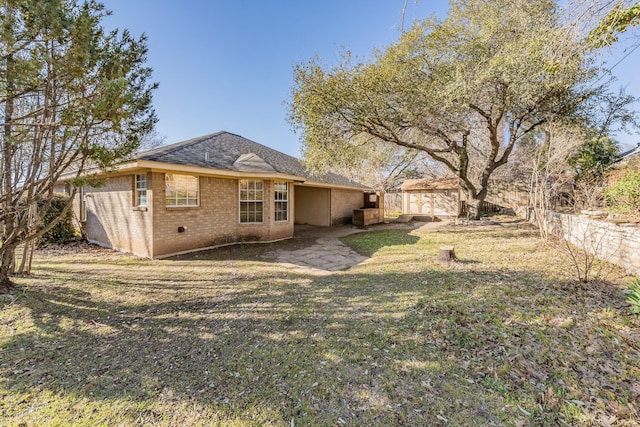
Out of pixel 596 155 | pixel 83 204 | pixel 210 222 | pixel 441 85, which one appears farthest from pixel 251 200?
pixel 596 155

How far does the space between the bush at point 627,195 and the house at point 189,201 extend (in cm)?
977

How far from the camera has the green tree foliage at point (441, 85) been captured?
27.3ft

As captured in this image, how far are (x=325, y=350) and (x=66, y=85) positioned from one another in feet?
18.4

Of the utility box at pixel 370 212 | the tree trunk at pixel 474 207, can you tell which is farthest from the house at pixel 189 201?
the tree trunk at pixel 474 207

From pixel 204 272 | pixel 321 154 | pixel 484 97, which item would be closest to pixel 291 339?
pixel 204 272

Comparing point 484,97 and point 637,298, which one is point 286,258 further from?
point 484,97

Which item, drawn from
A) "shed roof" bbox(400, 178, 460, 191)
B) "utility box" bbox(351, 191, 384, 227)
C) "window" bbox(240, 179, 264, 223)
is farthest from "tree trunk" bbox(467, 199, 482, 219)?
"window" bbox(240, 179, 264, 223)

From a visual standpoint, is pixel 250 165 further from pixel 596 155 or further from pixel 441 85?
pixel 596 155

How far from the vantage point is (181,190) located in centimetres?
824

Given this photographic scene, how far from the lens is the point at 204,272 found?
646 centimetres

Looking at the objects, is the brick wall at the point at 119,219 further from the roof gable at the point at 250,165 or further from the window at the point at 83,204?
the roof gable at the point at 250,165

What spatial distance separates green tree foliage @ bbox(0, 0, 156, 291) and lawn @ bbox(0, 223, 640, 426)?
234 cm

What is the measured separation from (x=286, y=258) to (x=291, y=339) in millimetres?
4526

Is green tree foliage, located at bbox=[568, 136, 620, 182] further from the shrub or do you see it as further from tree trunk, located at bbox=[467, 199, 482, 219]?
the shrub
